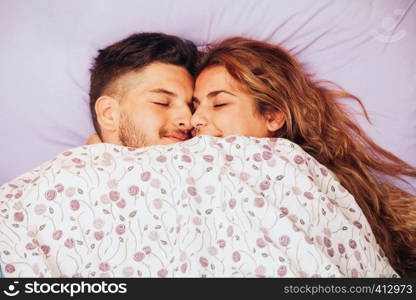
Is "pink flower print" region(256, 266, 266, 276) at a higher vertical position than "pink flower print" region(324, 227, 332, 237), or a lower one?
lower

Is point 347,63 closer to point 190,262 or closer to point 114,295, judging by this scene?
point 190,262

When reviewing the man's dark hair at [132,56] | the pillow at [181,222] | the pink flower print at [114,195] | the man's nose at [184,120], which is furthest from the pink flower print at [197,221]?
the man's dark hair at [132,56]

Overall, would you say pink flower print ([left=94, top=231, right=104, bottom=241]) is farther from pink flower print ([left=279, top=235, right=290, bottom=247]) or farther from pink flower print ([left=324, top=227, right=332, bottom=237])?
pink flower print ([left=324, top=227, right=332, bottom=237])

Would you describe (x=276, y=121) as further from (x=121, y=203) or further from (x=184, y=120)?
(x=121, y=203)

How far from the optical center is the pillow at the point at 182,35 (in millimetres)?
1706

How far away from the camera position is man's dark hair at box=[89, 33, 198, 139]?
5.67 feet

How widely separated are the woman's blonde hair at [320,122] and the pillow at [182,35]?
53 millimetres

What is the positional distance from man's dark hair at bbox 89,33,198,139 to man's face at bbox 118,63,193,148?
1.3 inches

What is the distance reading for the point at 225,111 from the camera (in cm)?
167

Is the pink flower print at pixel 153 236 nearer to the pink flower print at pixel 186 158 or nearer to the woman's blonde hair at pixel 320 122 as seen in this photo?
the pink flower print at pixel 186 158

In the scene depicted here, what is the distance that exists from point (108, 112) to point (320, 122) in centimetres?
77

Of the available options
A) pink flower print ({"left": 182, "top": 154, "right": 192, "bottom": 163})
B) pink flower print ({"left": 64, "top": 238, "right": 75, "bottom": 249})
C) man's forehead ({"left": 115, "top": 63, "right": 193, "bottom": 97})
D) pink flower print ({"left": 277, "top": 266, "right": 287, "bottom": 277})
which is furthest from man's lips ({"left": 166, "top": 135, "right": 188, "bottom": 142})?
pink flower print ({"left": 277, "top": 266, "right": 287, "bottom": 277})

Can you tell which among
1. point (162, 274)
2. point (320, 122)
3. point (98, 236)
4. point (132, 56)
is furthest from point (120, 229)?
point (320, 122)

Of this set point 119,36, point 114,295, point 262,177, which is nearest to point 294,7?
point 119,36
